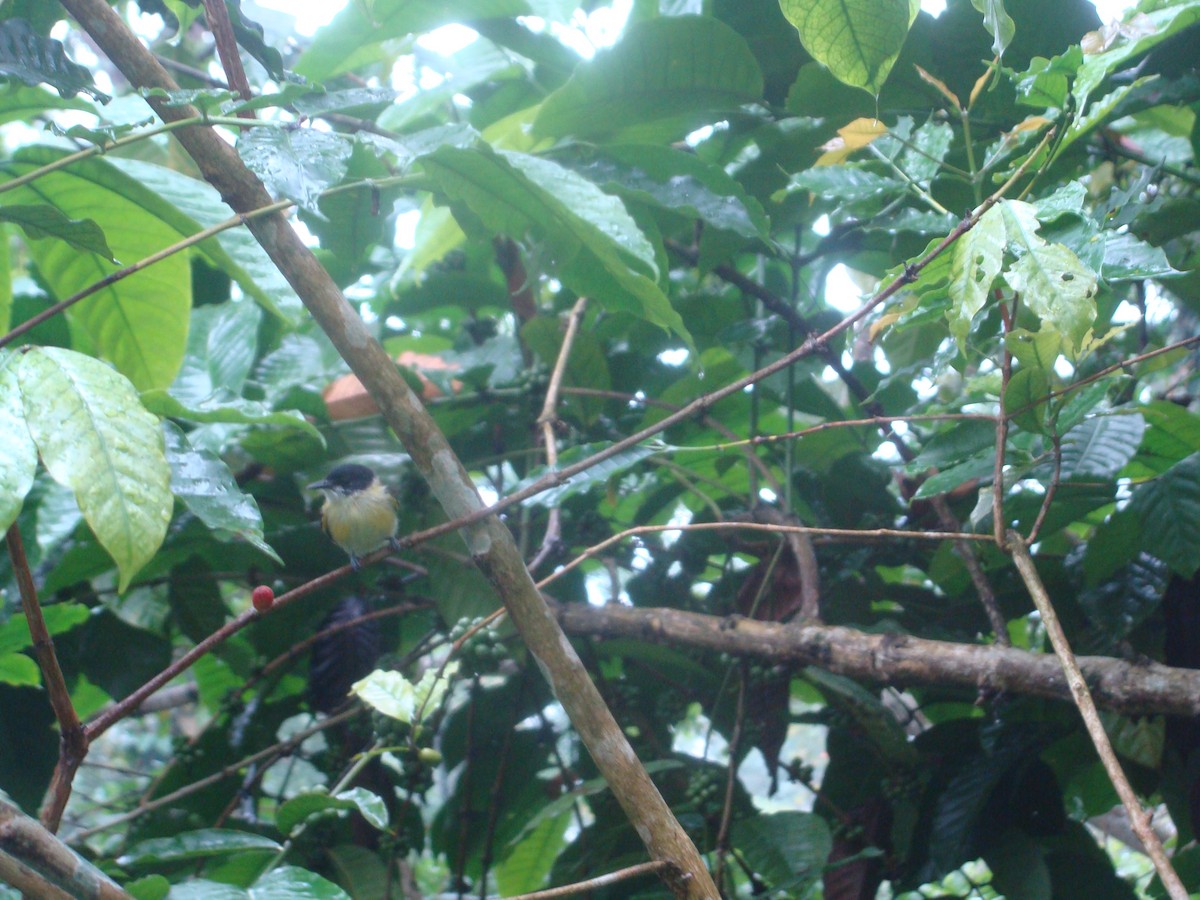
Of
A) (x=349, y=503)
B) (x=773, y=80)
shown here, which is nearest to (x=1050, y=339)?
(x=773, y=80)

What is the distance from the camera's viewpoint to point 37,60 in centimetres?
103

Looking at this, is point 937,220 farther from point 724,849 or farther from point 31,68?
point 31,68

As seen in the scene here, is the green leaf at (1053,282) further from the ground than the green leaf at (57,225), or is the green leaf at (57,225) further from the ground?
the green leaf at (57,225)

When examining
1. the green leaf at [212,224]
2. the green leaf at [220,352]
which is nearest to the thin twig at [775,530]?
the green leaf at [212,224]

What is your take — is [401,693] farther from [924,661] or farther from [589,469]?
[924,661]

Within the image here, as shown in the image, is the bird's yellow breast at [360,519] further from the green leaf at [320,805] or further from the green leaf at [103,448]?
the green leaf at [103,448]

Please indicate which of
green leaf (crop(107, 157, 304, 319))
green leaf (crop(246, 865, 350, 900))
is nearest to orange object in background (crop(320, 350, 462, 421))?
green leaf (crop(107, 157, 304, 319))

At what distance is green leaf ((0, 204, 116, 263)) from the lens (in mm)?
985

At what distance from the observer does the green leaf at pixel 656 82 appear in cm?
142

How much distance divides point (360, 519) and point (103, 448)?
1095 millimetres

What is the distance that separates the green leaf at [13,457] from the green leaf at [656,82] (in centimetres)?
95

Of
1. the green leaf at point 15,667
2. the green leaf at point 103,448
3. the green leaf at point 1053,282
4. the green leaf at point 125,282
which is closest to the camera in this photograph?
the green leaf at point 103,448

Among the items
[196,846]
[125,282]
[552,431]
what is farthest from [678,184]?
[196,846]

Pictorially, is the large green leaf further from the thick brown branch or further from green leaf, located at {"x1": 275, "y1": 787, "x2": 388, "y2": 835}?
green leaf, located at {"x1": 275, "y1": 787, "x2": 388, "y2": 835}
